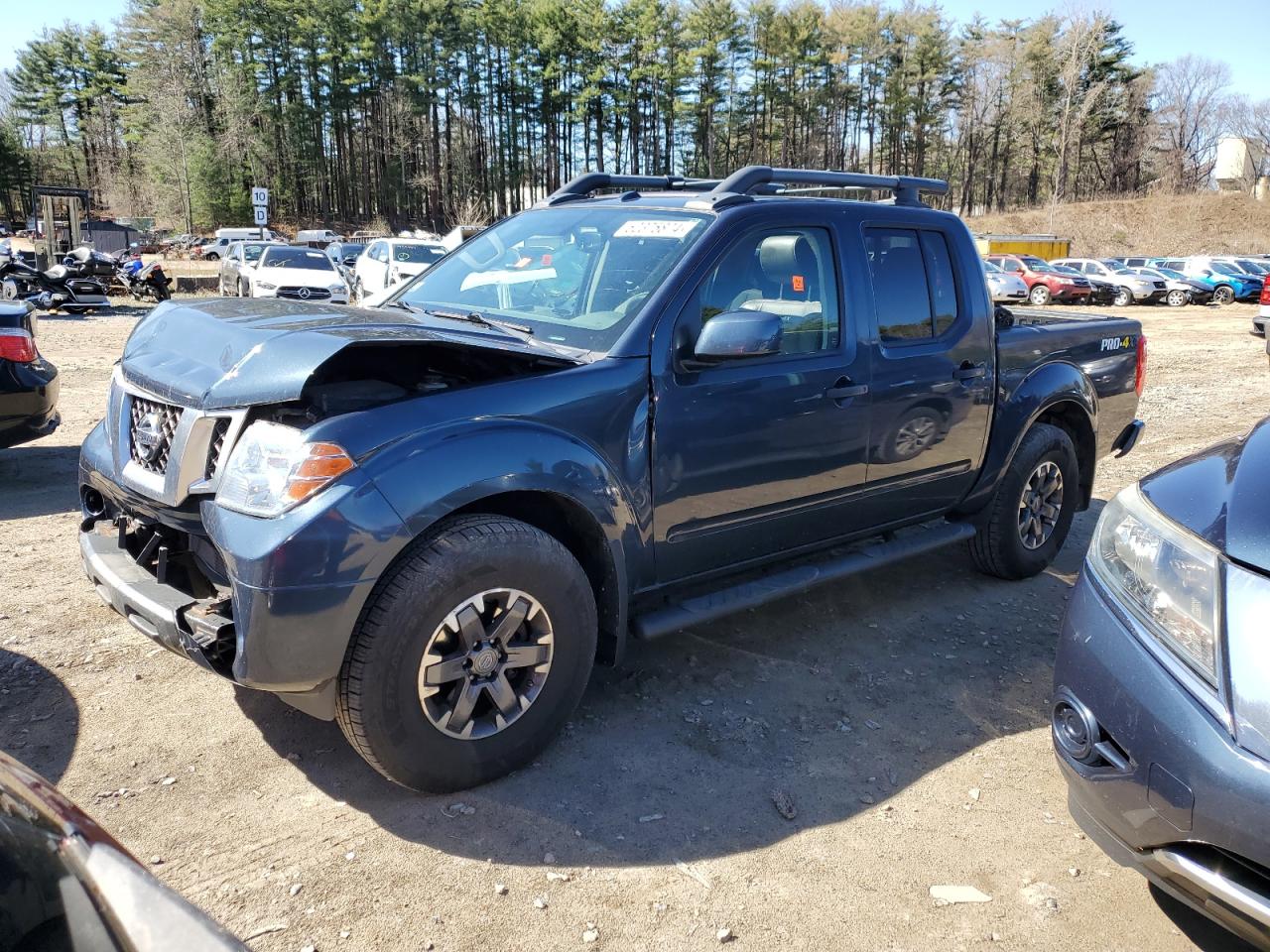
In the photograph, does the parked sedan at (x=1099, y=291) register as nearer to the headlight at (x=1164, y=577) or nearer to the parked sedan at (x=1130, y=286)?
the parked sedan at (x=1130, y=286)

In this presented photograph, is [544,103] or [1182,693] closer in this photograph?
[1182,693]

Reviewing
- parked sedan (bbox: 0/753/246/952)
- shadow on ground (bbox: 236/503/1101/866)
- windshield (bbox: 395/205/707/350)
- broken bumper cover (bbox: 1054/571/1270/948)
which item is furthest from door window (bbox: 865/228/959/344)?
parked sedan (bbox: 0/753/246/952)

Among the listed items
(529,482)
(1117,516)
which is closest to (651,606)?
(529,482)

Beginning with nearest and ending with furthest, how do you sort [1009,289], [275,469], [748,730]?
[275,469] < [748,730] < [1009,289]

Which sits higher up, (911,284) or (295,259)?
(295,259)

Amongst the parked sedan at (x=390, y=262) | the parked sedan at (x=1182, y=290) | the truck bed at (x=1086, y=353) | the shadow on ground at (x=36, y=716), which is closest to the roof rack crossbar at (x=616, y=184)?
the truck bed at (x=1086, y=353)

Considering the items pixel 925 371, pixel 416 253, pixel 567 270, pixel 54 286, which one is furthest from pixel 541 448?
pixel 54 286

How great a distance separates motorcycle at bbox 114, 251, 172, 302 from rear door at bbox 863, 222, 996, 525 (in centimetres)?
2274

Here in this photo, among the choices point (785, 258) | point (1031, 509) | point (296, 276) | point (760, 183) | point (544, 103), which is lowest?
point (1031, 509)

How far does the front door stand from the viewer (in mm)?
3500

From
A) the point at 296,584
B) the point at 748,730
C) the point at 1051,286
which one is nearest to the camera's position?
the point at 296,584

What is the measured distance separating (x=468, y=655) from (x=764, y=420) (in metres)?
1.48

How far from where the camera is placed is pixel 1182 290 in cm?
3127

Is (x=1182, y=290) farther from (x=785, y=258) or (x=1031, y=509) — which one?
(x=785, y=258)
